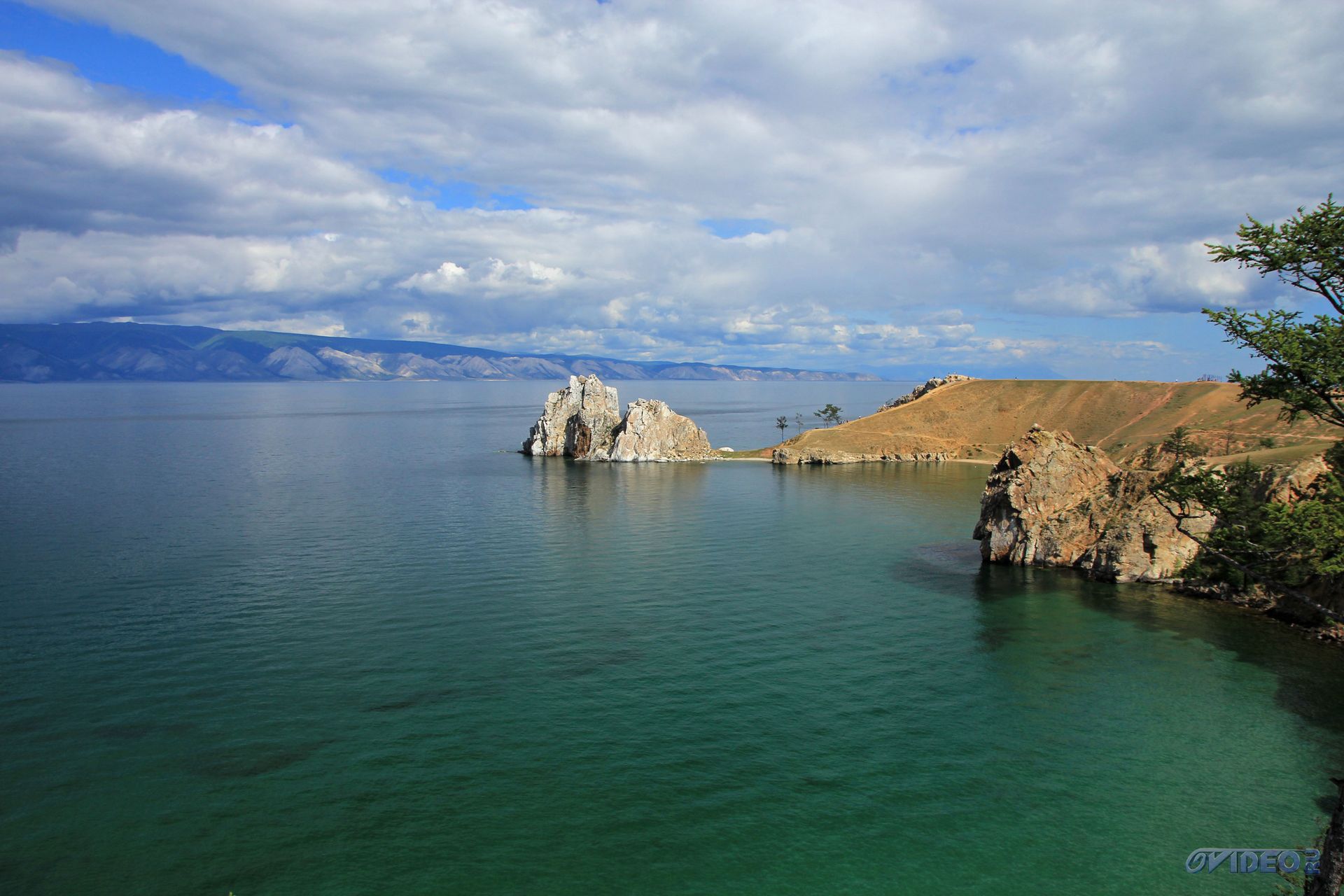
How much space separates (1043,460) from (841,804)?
61.0 metres

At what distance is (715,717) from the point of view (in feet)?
155

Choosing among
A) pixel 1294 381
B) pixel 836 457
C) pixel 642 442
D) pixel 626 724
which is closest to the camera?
pixel 1294 381

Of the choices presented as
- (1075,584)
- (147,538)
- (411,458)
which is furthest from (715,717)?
(411,458)

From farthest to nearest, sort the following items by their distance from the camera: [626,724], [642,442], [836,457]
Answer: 1. [642,442]
2. [836,457]
3. [626,724]

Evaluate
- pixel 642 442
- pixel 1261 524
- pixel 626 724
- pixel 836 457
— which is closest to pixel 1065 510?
pixel 1261 524

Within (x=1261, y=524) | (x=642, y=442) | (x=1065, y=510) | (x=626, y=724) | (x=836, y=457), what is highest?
(x=1261, y=524)

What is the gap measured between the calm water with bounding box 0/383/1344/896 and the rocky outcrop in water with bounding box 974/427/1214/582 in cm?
423

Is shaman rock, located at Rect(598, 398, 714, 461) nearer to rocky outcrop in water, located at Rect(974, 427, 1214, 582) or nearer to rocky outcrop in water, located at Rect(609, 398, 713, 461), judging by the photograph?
rocky outcrop in water, located at Rect(609, 398, 713, 461)

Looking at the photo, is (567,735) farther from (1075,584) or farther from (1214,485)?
(1075,584)

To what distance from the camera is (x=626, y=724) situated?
46.3m

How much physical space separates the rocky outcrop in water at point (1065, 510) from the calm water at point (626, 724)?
4.23 metres

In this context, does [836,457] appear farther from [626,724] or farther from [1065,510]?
[626,724]

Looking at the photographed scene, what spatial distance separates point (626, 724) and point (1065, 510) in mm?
63067

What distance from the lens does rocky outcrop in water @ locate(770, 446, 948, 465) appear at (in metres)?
193
